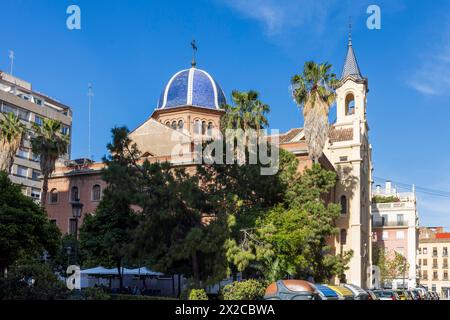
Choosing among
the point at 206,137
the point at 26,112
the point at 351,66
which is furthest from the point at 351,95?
the point at 26,112

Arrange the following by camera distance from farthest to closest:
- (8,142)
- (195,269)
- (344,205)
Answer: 1. (344,205)
2. (8,142)
3. (195,269)

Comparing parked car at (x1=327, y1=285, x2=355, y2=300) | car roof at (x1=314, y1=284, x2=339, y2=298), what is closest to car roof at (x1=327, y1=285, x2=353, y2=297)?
parked car at (x1=327, y1=285, x2=355, y2=300)

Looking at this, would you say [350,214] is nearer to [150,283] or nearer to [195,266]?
[150,283]

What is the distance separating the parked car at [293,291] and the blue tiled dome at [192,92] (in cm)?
3415

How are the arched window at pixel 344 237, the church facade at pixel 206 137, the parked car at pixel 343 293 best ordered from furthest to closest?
the arched window at pixel 344 237
the church facade at pixel 206 137
the parked car at pixel 343 293

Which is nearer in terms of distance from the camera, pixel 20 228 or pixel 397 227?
pixel 20 228

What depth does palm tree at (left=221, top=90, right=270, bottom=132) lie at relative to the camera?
3559 cm

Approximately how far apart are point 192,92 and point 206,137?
5.44 metres

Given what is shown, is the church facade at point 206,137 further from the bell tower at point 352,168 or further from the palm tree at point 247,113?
the palm tree at point 247,113

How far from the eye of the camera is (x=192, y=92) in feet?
171

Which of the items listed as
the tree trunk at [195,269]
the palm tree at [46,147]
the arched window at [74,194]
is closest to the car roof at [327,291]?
the tree trunk at [195,269]

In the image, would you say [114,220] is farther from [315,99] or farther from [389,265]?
[389,265]

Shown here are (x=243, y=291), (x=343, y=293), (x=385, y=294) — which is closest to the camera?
(x=343, y=293)

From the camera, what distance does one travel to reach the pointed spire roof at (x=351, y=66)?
51375 mm
